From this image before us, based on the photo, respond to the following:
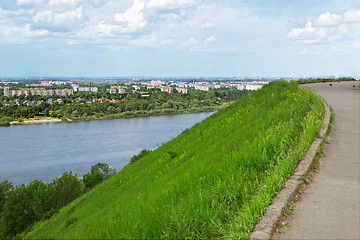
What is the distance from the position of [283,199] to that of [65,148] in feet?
147

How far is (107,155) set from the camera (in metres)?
39.1

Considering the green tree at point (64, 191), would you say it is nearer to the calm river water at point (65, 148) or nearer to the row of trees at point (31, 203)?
the row of trees at point (31, 203)

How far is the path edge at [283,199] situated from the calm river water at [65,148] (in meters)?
25.0

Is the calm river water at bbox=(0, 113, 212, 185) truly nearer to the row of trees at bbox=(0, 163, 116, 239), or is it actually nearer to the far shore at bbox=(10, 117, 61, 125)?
the far shore at bbox=(10, 117, 61, 125)

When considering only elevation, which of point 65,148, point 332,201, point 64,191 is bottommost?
point 65,148

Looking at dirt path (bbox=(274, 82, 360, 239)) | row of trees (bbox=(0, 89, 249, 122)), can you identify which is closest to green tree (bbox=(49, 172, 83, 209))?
dirt path (bbox=(274, 82, 360, 239))

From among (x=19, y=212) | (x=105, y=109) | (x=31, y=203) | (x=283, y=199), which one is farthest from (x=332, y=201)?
(x=105, y=109)

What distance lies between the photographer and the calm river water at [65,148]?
3453 cm

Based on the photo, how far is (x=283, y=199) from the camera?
278 cm

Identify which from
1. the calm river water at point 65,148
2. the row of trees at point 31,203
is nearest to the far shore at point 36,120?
the calm river water at point 65,148

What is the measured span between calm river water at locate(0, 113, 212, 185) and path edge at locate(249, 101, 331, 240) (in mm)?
24994

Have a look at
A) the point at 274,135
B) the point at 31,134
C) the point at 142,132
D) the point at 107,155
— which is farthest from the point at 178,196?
the point at 31,134

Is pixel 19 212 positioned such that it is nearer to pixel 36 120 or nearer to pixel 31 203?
pixel 31 203

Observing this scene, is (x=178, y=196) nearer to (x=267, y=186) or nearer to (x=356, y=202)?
(x=267, y=186)
